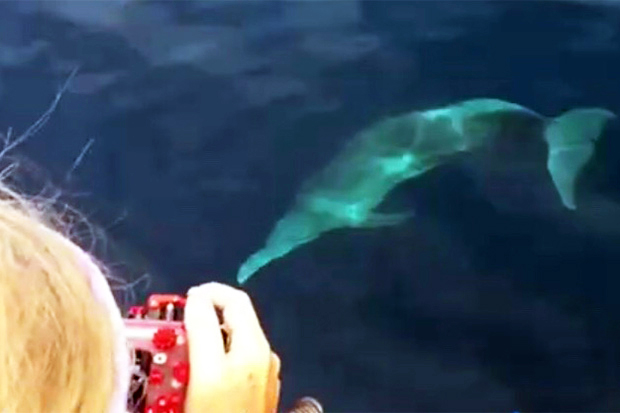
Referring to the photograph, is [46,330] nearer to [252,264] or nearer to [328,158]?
[252,264]

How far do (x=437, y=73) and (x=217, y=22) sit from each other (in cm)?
48

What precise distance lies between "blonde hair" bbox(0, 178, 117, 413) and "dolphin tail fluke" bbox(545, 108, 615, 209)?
5.94ft

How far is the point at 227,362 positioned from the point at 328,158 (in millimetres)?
1638

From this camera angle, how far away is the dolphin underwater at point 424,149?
240cm

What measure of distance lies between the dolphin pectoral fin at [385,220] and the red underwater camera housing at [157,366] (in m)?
1.48

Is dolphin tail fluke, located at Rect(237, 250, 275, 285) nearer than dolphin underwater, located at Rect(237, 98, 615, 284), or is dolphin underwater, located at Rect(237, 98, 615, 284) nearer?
dolphin tail fluke, located at Rect(237, 250, 275, 285)

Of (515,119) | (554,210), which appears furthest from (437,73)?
(554,210)

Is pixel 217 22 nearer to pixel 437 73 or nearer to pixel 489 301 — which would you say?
pixel 437 73

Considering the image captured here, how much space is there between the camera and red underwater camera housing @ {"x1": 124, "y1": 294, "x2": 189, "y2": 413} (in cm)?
81

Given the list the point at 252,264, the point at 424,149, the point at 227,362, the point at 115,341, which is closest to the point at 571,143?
the point at 424,149

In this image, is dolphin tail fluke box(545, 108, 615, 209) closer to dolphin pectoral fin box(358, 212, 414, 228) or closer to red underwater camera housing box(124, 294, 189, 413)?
dolphin pectoral fin box(358, 212, 414, 228)

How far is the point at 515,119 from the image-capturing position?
254 cm

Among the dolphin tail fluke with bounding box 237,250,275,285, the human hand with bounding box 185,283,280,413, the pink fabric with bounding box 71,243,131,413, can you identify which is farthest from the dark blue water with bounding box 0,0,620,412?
the pink fabric with bounding box 71,243,131,413

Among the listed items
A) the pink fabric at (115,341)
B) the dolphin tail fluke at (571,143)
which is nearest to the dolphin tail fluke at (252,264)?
the dolphin tail fluke at (571,143)
